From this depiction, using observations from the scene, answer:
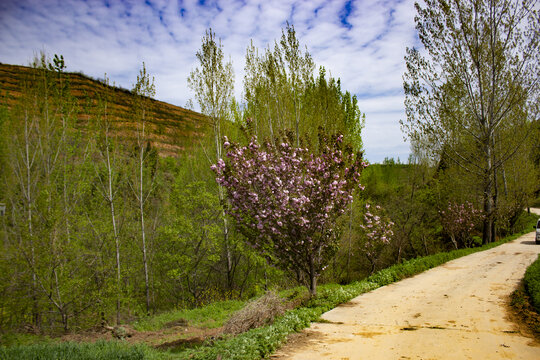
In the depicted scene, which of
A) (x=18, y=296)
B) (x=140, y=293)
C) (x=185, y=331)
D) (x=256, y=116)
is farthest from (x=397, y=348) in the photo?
(x=256, y=116)

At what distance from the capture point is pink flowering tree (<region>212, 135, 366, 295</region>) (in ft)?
25.7

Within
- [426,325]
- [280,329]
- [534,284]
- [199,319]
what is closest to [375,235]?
[534,284]

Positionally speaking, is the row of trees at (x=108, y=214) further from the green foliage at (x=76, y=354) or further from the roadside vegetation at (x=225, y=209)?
the green foliage at (x=76, y=354)

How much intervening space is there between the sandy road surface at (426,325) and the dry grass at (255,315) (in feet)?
3.21

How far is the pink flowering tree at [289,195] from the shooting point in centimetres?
782

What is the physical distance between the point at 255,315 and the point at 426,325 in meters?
3.19

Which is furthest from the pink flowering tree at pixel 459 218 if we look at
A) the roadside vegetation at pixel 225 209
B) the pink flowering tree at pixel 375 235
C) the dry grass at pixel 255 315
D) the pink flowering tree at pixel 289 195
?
the dry grass at pixel 255 315

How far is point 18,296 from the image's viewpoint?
10.7 metres

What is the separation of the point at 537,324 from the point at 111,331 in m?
9.99

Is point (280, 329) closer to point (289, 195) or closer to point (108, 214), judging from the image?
point (289, 195)

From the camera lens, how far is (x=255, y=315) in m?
6.62

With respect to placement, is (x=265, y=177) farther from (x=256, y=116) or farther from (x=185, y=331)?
(x=256, y=116)

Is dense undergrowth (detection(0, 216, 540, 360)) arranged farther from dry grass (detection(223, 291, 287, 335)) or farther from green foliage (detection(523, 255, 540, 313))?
dry grass (detection(223, 291, 287, 335))

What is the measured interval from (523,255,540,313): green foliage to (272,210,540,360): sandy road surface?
0.36 meters
